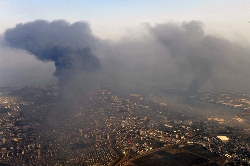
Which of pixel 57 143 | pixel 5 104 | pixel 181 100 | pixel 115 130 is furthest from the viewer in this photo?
pixel 181 100

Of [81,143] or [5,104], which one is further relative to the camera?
[5,104]

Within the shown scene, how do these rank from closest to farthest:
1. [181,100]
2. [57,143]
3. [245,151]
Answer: [245,151], [57,143], [181,100]

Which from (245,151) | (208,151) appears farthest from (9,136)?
(245,151)

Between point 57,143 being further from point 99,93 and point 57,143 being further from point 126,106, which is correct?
point 99,93

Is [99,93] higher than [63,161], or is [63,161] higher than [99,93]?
[99,93]

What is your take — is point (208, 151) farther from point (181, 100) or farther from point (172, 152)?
point (181, 100)

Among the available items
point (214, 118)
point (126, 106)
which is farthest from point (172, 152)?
point (126, 106)
